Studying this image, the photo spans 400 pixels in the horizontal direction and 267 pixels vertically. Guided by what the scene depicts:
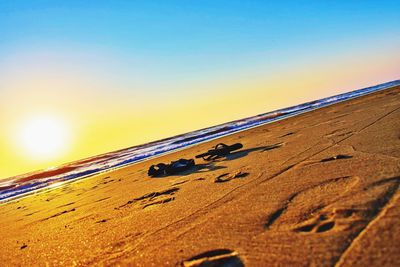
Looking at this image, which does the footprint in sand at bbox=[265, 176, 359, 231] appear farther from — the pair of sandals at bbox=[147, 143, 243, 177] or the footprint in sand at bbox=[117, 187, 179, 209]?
the pair of sandals at bbox=[147, 143, 243, 177]

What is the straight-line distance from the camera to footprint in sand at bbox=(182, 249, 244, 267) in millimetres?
1824

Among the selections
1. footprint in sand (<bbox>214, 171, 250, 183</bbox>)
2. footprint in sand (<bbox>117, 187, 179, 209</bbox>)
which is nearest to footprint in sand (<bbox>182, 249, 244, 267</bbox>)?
footprint in sand (<bbox>117, 187, 179, 209</bbox>)

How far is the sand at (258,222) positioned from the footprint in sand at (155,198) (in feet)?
0.07

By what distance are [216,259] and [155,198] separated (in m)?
2.42

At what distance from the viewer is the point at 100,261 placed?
91.5 inches

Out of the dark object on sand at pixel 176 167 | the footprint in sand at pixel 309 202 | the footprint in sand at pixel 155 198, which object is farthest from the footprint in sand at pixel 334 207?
the dark object on sand at pixel 176 167

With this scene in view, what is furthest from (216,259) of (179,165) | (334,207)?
(179,165)

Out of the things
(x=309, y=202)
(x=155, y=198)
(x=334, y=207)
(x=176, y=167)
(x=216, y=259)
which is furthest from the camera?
(x=176, y=167)

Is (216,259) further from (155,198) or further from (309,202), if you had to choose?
(155,198)

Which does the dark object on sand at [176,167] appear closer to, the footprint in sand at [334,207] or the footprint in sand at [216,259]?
the footprint in sand at [334,207]

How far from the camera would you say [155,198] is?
13.9 ft

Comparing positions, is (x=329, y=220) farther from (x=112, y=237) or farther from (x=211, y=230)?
(x=112, y=237)

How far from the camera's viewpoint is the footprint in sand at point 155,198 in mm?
3921

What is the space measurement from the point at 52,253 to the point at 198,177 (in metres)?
2.39
